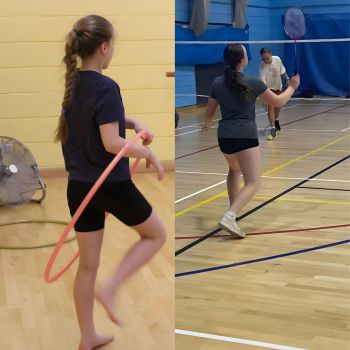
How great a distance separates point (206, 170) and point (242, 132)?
2735 millimetres

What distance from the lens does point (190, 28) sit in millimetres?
13922

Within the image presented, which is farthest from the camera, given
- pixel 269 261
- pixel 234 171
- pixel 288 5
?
pixel 288 5

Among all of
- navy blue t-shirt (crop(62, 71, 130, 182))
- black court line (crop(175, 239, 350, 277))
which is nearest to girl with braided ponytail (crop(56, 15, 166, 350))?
navy blue t-shirt (crop(62, 71, 130, 182))

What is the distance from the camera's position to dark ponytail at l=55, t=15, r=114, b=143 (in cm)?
239

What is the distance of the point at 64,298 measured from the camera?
3.36 metres

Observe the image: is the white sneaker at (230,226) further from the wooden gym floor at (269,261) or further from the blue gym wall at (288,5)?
the blue gym wall at (288,5)

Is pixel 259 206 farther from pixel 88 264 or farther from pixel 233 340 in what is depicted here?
pixel 88 264

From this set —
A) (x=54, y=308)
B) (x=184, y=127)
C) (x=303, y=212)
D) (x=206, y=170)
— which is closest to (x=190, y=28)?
(x=184, y=127)

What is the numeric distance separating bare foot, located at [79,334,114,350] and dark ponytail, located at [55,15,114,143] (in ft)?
2.77

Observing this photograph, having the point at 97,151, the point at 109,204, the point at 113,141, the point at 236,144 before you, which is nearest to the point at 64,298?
the point at 109,204

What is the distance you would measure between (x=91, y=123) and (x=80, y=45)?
0.94 ft

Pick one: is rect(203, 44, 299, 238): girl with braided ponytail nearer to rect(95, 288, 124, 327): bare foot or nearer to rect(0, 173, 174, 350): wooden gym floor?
rect(0, 173, 174, 350): wooden gym floor

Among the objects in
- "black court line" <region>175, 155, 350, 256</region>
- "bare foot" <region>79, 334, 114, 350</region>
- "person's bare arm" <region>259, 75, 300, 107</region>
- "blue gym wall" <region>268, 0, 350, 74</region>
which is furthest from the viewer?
"blue gym wall" <region>268, 0, 350, 74</region>

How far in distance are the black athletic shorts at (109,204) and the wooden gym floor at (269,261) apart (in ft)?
2.08
